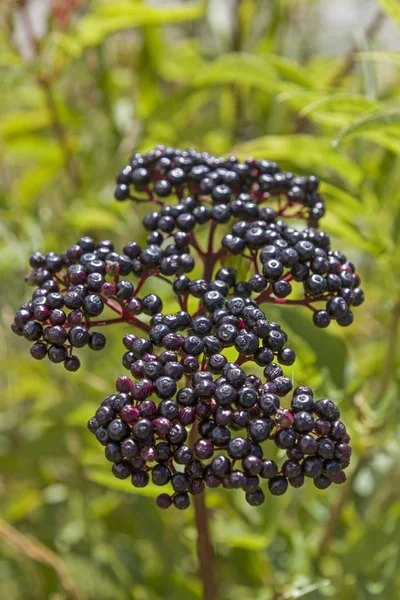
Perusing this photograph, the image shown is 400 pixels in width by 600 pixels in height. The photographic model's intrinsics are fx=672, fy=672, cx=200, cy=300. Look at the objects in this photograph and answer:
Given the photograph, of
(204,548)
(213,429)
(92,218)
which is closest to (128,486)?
(204,548)

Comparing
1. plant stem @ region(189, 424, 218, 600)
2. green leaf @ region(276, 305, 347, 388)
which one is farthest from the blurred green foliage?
plant stem @ region(189, 424, 218, 600)

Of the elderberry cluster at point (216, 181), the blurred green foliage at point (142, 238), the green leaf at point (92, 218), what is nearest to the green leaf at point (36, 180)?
the blurred green foliage at point (142, 238)

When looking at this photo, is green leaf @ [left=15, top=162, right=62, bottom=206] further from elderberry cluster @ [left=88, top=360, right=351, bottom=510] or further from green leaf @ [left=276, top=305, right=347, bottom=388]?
elderberry cluster @ [left=88, top=360, right=351, bottom=510]

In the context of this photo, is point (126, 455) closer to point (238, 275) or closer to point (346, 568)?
point (238, 275)

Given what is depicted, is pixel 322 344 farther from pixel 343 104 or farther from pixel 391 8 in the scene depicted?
pixel 391 8

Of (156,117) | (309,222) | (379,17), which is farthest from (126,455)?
(379,17)
